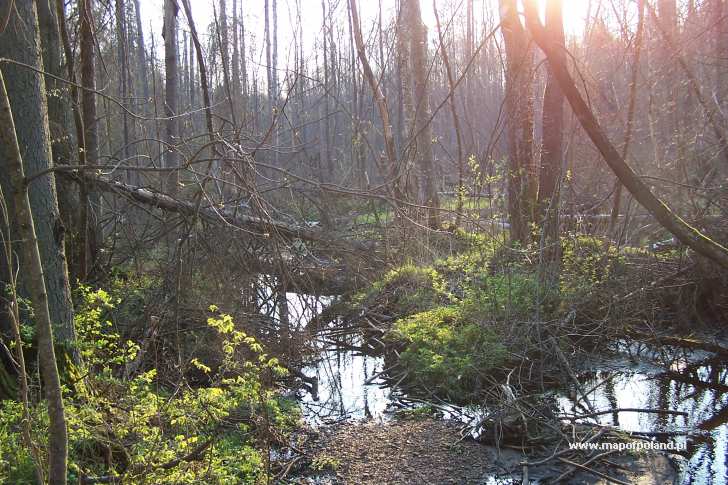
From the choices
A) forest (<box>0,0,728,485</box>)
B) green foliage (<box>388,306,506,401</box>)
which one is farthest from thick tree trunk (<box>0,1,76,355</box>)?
green foliage (<box>388,306,506,401</box>)

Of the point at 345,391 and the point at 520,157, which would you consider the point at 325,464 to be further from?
the point at 520,157

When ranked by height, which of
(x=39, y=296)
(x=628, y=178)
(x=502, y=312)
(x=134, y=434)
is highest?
(x=628, y=178)

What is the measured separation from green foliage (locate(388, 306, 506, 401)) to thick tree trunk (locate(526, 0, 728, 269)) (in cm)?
378

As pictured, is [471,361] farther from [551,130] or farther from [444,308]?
[551,130]

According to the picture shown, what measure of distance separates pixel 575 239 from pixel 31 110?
18.0 ft

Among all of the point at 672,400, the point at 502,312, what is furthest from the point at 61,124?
the point at 672,400

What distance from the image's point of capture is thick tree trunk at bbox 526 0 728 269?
2037 mm

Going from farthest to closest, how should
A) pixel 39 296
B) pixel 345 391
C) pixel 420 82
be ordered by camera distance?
pixel 420 82, pixel 345 391, pixel 39 296

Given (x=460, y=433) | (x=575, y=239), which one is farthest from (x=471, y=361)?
(x=575, y=239)

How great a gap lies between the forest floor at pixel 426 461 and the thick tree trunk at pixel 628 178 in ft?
8.27

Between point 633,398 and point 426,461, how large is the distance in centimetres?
224

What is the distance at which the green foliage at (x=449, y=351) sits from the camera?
225 inches

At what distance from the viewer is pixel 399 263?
8.41 m

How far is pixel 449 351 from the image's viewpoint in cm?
611
